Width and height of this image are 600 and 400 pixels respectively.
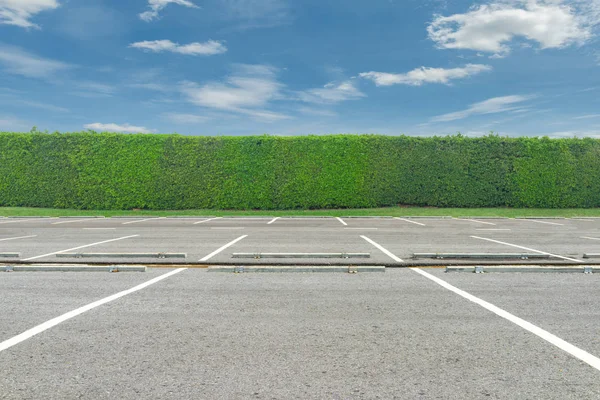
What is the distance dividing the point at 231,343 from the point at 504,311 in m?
3.43

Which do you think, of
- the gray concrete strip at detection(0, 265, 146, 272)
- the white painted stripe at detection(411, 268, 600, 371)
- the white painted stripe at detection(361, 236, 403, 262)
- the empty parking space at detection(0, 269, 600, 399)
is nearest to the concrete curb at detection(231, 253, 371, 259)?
the white painted stripe at detection(361, 236, 403, 262)

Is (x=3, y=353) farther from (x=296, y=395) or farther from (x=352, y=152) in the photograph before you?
(x=352, y=152)

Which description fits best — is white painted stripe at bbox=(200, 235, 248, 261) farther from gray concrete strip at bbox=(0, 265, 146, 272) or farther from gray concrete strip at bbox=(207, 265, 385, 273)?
gray concrete strip at bbox=(0, 265, 146, 272)

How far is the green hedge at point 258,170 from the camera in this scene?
870 inches

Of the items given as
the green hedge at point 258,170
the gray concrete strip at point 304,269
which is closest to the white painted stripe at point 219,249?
the gray concrete strip at point 304,269

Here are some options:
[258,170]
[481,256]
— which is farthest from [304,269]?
[258,170]

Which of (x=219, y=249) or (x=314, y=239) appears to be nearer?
(x=219, y=249)

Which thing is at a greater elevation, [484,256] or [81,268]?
[484,256]

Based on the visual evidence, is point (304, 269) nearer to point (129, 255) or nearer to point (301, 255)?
point (301, 255)

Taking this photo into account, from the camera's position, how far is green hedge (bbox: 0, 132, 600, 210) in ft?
72.5

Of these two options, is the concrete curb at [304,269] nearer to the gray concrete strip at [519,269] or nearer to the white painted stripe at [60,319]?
the white painted stripe at [60,319]

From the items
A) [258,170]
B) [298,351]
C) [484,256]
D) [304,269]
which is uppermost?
[258,170]

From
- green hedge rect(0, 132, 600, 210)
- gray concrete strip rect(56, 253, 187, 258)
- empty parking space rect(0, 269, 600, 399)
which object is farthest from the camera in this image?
green hedge rect(0, 132, 600, 210)

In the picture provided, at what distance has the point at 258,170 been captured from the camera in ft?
72.3
